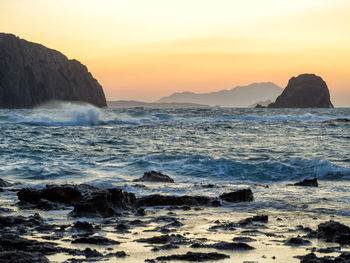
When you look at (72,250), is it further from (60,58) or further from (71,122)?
(60,58)

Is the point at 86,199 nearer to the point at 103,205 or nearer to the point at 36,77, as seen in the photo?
the point at 103,205

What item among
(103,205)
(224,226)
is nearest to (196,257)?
(224,226)

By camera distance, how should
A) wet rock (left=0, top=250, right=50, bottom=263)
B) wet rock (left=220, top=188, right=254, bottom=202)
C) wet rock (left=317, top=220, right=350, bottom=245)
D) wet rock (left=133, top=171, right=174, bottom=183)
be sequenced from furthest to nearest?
1. wet rock (left=133, top=171, right=174, bottom=183)
2. wet rock (left=220, top=188, right=254, bottom=202)
3. wet rock (left=317, top=220, right=350, bottom=245)
4. wet rock (left=0, top=250, right=50, bottom=263)

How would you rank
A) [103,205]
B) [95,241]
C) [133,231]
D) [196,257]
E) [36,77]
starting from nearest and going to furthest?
[196,257], [95,241], [133,231], [103,205], [36,77]

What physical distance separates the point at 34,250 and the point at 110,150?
15107 mm

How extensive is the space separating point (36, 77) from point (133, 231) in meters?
171

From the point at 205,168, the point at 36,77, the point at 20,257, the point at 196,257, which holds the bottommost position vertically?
the point at 205,168

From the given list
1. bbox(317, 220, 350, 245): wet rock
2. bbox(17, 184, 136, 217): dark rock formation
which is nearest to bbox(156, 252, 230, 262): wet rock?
bbox(317, 220, 350, 245): wet rock

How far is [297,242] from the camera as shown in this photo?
604 cm

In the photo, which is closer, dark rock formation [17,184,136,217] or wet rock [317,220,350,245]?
wet rock [317,220,350,245]

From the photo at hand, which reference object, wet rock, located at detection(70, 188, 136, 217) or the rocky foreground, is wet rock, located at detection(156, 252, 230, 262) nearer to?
the rocky foreground

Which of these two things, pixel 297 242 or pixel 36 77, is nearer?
pixel 297 242

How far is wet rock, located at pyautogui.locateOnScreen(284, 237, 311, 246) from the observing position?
19.7ft

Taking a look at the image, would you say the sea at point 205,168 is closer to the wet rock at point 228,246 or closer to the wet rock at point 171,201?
the wet rock at point 171,201
